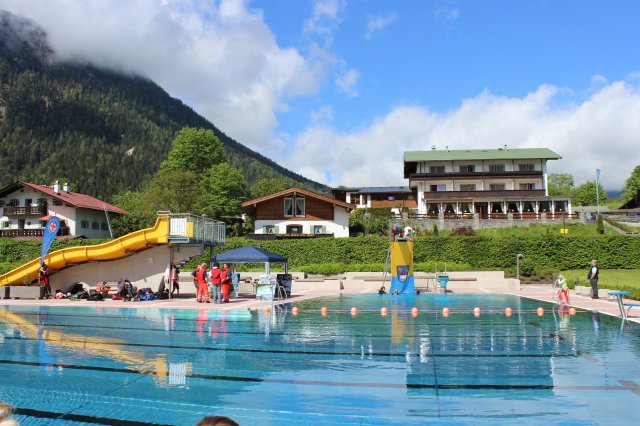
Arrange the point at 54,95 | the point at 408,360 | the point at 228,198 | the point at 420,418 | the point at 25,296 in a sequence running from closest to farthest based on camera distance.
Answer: the point at 420,418
the point at 408,360
the point at 25,296
the point at 228,198
the point at 54,95

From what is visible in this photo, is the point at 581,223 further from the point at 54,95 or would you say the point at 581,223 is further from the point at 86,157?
the point at 54,95

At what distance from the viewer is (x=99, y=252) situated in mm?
26016

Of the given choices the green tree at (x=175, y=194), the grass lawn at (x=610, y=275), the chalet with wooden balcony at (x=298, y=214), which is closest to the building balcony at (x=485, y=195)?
the chalet with wooden balcony at (x=298, y=214)

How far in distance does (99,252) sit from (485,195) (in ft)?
174

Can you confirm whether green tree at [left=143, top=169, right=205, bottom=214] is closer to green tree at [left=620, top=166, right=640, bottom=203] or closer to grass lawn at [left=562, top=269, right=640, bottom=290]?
grass lawn at [left=562, top=269, right=640, bottom=290]

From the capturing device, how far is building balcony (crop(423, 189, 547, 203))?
6631 cm

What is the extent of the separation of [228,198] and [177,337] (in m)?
54.9

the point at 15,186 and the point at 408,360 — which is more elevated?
the point at 15,186

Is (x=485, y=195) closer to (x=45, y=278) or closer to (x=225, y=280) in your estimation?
(x=225, y=280)

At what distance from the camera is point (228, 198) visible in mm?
67312

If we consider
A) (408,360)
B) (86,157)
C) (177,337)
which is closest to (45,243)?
(177,337)

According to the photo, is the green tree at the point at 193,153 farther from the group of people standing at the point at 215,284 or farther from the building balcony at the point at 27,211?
the group of people standing at the point at 215,284

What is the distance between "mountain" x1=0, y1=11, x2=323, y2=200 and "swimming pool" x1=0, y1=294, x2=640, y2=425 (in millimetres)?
114428

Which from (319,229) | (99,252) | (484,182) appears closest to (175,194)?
(319,229)
